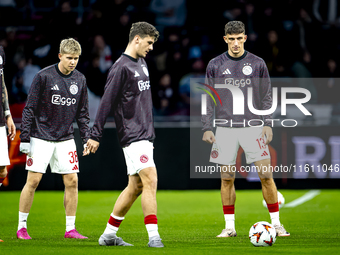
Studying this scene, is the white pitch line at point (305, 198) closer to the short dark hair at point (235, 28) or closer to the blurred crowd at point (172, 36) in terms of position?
the blurred crowd at point (172, 36)

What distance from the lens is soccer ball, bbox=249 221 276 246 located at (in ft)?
17.1

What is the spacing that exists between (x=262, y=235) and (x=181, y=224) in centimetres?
216

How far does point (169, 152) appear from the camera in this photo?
11.4 meters

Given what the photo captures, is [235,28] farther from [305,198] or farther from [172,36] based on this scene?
[172,36]

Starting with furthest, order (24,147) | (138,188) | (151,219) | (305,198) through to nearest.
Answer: (305,198), (24,147), (138,188), (151,219)

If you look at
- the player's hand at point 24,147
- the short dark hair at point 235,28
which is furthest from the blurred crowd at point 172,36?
the player's hand at point 24,147

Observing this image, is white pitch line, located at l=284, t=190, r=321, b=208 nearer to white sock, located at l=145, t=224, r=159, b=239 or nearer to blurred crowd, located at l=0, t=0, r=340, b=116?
blurred crowd, located at l=0, t=0, r=340, b=116

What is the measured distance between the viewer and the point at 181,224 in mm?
7238

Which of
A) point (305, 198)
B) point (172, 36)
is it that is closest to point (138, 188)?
point (305, 198)

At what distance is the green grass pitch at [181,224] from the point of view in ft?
16.6

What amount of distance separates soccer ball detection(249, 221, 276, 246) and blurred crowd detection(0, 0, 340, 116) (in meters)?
7.11

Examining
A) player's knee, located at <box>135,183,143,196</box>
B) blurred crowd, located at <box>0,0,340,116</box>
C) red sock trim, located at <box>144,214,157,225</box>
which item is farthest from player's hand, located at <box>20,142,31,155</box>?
blurred crowd, located at <box>0,0,340,116</box>

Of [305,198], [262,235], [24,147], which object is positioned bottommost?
[305,198]

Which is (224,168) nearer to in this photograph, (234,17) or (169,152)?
(169,152)
